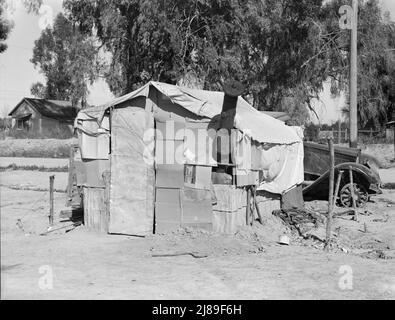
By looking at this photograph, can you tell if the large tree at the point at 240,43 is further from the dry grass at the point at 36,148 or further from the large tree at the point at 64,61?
the dry grass at the point at 36,148

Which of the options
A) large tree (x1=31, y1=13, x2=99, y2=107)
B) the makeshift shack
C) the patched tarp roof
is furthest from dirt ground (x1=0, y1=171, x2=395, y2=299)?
large tree (x1=31, y1=13, x2=99, y2=107)

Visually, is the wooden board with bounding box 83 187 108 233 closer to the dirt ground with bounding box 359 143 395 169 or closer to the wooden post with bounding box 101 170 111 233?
the wooden post with bounding box 101 170 111 233

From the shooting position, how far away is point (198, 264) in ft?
27.6

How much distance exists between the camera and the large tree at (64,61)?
26156mm

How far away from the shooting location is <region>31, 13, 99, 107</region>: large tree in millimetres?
26156

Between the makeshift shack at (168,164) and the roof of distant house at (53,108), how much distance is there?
170 feet

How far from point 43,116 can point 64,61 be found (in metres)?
25.5

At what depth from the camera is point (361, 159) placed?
16.0 meters

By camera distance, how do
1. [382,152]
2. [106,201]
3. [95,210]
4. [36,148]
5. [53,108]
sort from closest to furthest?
[106,201]
[95,210]
[382,152]
[36,148]
[53,108]

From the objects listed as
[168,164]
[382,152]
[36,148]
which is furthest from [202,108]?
[36,148]

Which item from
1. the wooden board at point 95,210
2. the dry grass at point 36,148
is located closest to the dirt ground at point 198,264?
the wooden board at point 95,210

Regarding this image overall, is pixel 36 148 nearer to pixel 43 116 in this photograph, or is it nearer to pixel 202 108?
pixel 43 116

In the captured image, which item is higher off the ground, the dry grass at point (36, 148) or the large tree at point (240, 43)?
the large tree at point (240, 43)
